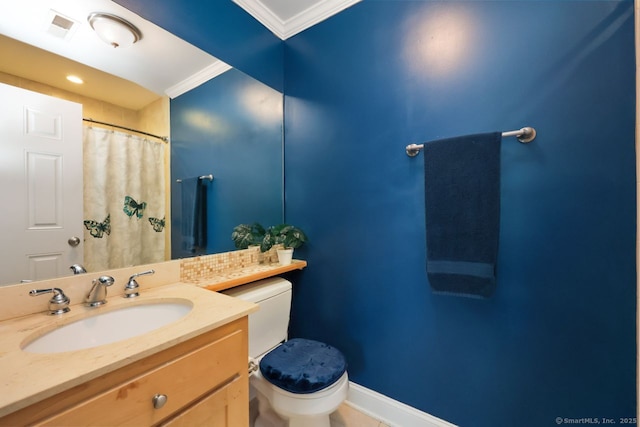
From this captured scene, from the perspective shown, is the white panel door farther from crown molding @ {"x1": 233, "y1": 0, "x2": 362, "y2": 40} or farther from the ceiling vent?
crown molding @ {"x1": 233, "y1": 0, "x2": 362, "y2": 40}

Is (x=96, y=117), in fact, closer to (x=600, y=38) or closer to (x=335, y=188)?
(x=335, y=188)

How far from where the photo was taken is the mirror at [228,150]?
120 cm

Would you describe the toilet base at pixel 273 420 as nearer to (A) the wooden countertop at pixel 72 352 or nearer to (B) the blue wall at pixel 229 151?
(A) the wooden countertop at pixel 72 352

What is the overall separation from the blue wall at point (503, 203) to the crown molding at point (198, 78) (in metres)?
0.54

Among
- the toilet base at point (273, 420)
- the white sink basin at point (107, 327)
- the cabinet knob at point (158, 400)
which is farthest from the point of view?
the toilet base at point (273, 420)

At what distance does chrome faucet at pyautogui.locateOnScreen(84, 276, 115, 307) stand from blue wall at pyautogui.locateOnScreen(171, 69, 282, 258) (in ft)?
0.99

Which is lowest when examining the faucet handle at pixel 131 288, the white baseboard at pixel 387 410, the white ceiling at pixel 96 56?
the white baseboard at pixel 387 410

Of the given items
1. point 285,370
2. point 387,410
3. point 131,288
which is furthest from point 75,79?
point 387,410

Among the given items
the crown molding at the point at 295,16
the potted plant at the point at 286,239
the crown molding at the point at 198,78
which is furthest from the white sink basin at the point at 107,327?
the crown molding at the point at 295,16

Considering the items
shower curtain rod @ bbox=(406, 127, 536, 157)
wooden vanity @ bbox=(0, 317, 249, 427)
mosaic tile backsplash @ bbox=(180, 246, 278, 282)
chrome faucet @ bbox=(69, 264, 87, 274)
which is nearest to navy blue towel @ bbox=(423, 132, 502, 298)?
shower curtain rod @ bbox=(406, 127, 536, 157)

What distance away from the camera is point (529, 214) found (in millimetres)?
998

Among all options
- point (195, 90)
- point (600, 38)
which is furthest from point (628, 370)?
point (195, 90)

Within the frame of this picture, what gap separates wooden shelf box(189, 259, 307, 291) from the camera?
1105 mm

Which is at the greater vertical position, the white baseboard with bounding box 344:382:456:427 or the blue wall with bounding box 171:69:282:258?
the blue wall with bounding box 171:69:282:258
